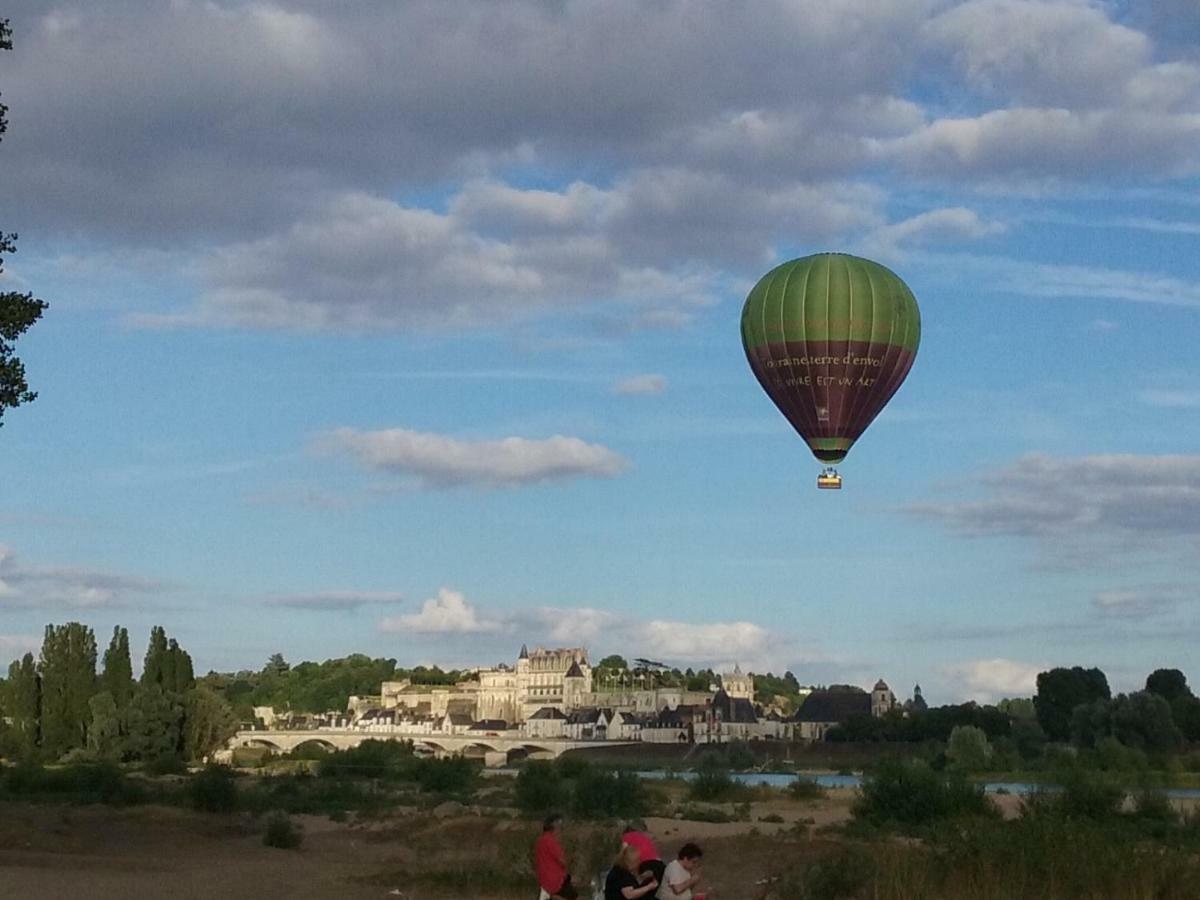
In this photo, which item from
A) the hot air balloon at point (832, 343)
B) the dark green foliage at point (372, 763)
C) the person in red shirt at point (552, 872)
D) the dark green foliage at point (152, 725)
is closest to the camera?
the person in red shirt at point (552, 872)

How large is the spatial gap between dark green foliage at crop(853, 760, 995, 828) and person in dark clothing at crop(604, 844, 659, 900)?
24468 mm

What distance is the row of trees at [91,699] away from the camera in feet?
299

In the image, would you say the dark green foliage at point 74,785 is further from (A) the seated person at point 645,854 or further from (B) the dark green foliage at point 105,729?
(A) the seated person at point 645,854

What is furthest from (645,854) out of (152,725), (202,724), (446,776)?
(202,724)

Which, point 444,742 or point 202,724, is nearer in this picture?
point 202,724

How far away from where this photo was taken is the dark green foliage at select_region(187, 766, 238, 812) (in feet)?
170

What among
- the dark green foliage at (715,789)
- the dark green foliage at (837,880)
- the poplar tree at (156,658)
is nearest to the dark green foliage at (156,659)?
the poplar tree at (156,658)

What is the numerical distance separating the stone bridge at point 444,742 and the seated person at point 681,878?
424 ft

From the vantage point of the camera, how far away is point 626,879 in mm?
16500

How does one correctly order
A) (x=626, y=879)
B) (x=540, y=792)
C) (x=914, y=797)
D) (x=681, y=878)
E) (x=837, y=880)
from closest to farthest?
(x=681, y=878), (x=626, y=879), (x=837, y=880), (x=914, y=797), (x=540, y=792)

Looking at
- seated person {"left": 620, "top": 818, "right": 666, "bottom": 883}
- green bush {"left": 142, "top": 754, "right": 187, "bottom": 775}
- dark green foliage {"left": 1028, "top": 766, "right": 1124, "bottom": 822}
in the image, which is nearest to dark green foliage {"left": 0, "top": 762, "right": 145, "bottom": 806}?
green bush {"left": 142, "top": 754, "right": 187, "bottom": 775}

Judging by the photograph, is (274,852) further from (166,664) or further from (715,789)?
(166,664)

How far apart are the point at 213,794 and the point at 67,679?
153 ft

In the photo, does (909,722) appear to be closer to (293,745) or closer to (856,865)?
(293,745)
